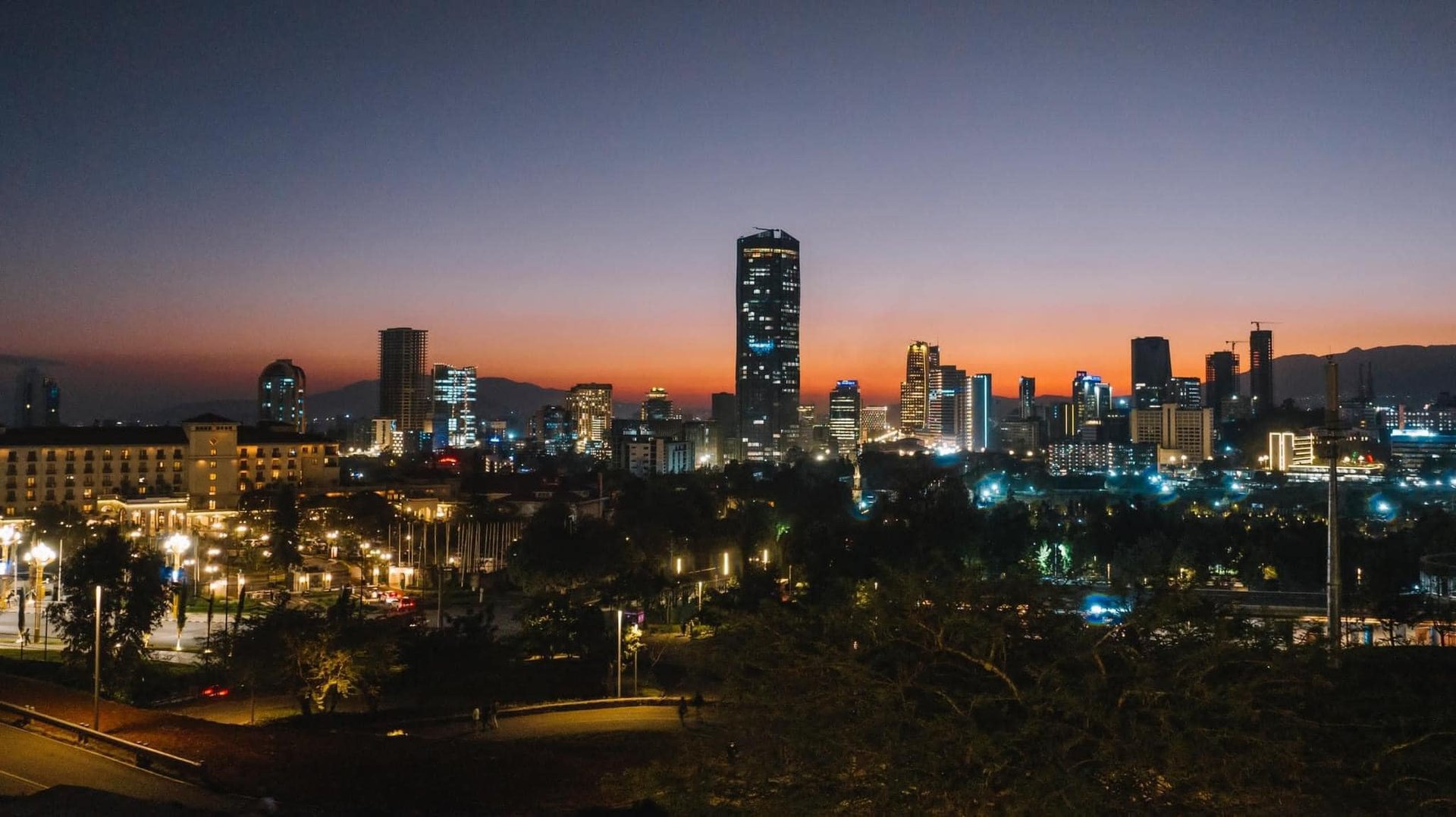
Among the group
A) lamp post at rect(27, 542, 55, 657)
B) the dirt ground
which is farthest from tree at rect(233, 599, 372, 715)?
lamp post at rect(27, 542, 55, 657)

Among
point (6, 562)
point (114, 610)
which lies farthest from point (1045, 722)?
point (6, 562)

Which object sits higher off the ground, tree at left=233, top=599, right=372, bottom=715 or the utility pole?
the utility pole

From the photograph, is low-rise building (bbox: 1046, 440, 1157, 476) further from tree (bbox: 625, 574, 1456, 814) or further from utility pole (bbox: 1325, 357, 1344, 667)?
tree (bbox: 625, 574, 1456, 814)

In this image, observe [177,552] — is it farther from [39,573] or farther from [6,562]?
[6,562]

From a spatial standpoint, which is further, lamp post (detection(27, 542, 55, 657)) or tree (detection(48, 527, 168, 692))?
lamp post (detection(27, 542, 55, 657))

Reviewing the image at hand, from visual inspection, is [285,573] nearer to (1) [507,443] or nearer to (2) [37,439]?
(2) [37,439]

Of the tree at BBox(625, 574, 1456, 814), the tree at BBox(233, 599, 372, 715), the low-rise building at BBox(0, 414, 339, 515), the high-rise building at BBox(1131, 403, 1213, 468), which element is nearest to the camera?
the tree at BBox(625, 574, 1456, 814)

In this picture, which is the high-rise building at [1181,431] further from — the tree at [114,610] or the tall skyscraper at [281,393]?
the tree at [114,610]
